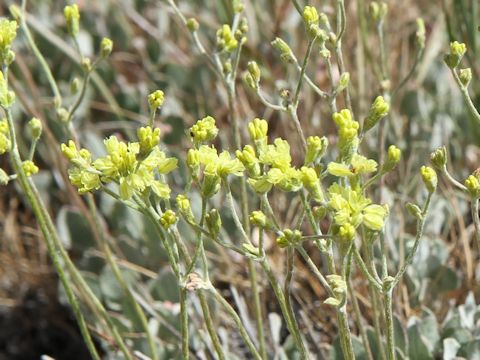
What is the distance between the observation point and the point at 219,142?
2834mm

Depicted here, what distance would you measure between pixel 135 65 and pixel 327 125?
0.96m

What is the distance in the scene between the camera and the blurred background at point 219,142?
2.15 m

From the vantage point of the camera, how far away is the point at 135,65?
131 inches

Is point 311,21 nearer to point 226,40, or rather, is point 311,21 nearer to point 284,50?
point 284,50

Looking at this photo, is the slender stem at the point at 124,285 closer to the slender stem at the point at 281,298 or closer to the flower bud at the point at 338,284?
the slender stem at the point at 281,298

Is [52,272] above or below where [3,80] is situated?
below

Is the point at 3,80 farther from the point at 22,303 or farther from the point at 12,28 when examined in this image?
the point at 22,303

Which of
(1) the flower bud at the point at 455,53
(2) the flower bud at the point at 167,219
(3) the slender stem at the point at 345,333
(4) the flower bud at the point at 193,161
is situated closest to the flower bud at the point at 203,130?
(4) the flower bud at the point at 193,161

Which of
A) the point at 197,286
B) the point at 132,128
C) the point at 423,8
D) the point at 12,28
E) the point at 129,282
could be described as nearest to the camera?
the point at 197,286

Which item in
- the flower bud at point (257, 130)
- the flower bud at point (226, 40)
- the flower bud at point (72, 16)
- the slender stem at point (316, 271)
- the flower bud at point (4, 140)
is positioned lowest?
the slender stem at point (316, 271)

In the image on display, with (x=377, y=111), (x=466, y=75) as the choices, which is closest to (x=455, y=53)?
(x=466, y=75)

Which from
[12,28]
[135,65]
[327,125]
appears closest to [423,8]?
[327,125]

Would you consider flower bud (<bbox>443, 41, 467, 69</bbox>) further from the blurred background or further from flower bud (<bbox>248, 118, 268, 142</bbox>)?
the blurred background

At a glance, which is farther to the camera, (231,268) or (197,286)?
(231,268)
